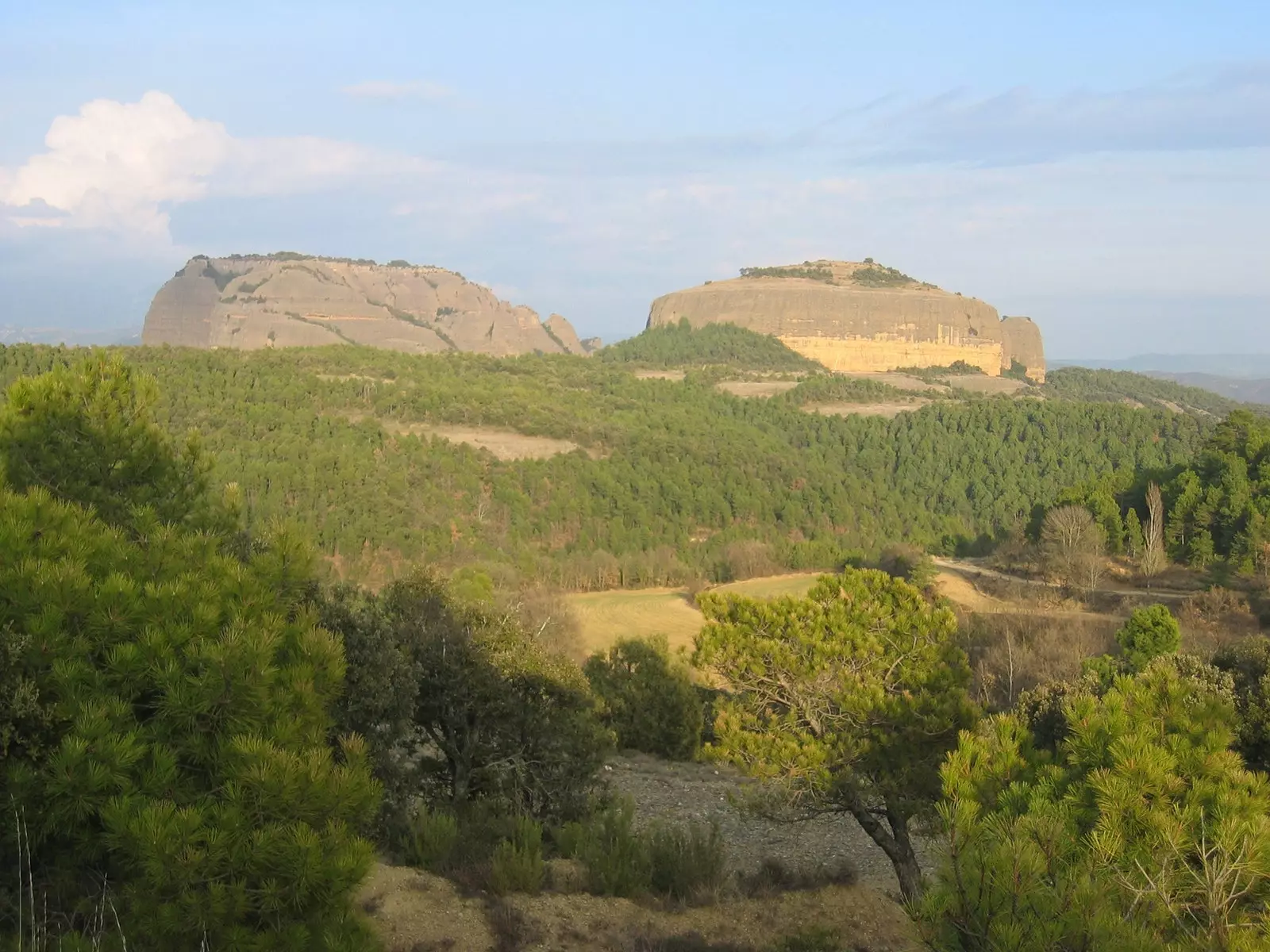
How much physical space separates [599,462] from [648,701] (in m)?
35.6

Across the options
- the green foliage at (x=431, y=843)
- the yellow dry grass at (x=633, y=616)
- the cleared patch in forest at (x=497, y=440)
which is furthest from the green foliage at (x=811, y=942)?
the cleared patch in forest at (x=497, y=440)

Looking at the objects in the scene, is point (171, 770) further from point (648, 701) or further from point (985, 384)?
point (985, 384)

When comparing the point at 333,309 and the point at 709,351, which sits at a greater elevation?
the point at 333,309

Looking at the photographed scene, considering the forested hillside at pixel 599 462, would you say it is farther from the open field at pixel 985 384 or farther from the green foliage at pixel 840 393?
the open field at pixel 985 384

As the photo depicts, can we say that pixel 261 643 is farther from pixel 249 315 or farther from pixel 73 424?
pixel 249 315

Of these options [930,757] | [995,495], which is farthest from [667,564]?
[930,757]

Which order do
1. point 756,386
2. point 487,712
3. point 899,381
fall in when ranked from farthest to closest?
point 899,381 → point 756,386 → point 487,712

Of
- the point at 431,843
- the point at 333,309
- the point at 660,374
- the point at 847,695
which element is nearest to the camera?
the point at 431,843

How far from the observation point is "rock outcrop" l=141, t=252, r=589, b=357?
110 meters

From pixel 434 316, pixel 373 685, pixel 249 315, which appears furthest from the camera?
pixel 434 316

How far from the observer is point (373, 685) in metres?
8.86

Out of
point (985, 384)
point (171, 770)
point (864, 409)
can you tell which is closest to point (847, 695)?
point (171, 770)

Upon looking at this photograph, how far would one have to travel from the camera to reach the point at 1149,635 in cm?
2248

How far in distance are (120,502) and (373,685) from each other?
3085mm
